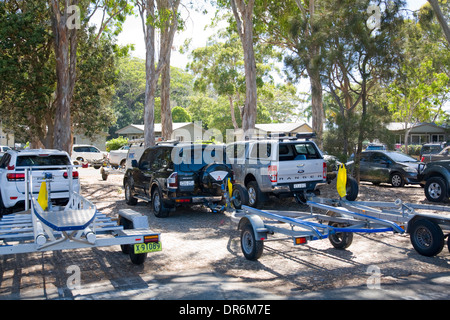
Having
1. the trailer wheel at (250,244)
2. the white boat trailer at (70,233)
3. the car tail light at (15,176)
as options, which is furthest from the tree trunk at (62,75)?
the trailer wheel at (250,244)

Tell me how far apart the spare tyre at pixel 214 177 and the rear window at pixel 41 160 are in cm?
348

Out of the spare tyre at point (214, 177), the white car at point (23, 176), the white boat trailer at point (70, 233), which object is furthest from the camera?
the spare tyre at point (214, 177)

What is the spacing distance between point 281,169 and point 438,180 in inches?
210

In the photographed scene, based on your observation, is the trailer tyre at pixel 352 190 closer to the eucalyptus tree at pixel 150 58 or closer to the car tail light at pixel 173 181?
the car tail light at pixel 173 181

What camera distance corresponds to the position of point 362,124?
49.5ft

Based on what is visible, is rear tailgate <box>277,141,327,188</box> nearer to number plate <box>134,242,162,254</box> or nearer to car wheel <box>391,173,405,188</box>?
number plate <box>134,242,162,254</box>

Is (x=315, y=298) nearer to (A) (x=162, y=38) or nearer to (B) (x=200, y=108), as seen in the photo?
(A) (x=162, y=38)

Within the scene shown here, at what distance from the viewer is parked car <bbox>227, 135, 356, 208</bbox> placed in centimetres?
1184

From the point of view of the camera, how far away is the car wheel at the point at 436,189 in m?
13.3

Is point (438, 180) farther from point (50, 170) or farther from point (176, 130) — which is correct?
point (176, 130)

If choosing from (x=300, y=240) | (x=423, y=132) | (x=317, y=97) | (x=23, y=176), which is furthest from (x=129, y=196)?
(x=423, y=132)

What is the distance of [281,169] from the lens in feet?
38.5

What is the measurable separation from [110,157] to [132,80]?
47176 mm
